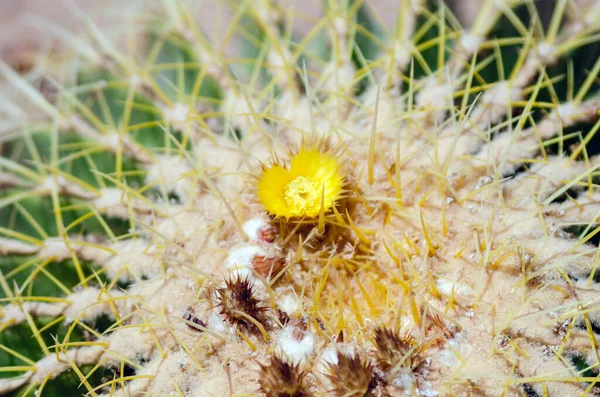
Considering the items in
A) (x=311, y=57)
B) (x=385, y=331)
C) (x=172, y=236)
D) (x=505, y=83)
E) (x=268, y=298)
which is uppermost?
(x=311, y=57)

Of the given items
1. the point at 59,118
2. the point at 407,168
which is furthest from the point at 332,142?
the point at 59,118

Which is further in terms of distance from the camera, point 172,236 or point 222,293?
point 172,236

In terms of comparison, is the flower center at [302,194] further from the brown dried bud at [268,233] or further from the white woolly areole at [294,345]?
the white woolly areole at [294,345]

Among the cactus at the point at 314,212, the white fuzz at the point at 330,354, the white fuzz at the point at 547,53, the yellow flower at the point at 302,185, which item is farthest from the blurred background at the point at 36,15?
the white fuzz at the point at 330,354

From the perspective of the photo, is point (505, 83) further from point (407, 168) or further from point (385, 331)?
point (385, 331)

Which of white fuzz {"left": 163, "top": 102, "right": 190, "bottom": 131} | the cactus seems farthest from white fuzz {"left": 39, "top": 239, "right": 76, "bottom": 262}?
white fuzz {"left": 163, "top": 102, "right": 190, "bottom": 131}

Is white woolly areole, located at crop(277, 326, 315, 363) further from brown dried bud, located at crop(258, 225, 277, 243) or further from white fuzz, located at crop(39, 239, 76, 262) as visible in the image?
white fuzz, located at crop(39, 239, 76, 262)
